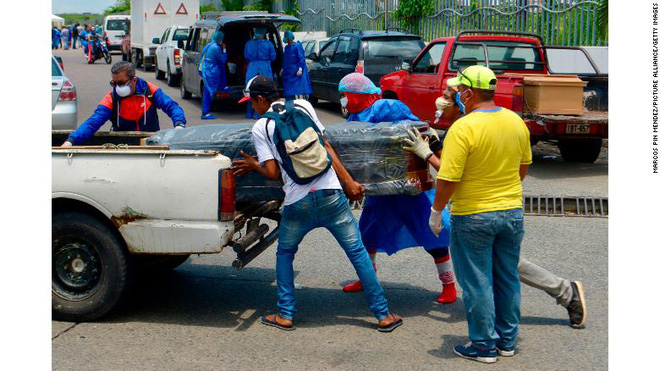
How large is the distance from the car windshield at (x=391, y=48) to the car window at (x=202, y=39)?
12.0ft

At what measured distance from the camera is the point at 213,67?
16.7m

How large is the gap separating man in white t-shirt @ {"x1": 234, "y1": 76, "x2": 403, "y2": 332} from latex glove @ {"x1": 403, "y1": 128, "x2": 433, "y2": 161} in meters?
0.42

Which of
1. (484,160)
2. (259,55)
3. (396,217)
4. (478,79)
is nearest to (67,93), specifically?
(259,55)

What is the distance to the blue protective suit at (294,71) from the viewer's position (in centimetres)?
1652

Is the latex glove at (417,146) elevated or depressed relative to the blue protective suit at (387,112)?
depressed

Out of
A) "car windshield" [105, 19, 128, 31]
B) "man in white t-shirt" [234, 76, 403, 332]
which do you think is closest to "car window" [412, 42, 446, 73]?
"man in white t-shirt" [234, 76, 403, 332]

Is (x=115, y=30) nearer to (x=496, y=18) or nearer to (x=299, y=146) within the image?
(x=496, y=18)

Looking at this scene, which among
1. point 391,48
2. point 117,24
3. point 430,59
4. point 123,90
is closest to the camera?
point 123,90

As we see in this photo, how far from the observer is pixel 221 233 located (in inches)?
215

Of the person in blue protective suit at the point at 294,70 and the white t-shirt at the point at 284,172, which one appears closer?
the white t-shirt at the point at 284,172

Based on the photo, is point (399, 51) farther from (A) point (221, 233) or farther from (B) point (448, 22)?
(A) point (221, 233)

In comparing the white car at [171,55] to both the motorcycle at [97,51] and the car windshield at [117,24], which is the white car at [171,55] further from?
the car windshield at [117,24]

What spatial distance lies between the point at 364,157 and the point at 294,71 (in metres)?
11.0

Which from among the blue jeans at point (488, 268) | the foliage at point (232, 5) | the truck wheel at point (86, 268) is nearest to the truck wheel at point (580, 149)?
the blue jeans at point (488, 268)
